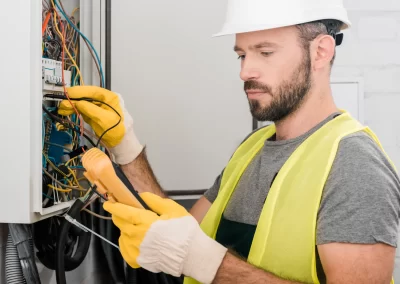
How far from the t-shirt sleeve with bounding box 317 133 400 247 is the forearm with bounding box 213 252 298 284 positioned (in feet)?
0.45

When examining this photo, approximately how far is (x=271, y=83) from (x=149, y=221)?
46 centimetres

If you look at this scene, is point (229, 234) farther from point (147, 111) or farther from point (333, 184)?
point (147, 111)

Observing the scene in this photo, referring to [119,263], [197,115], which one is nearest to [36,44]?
[197,115]

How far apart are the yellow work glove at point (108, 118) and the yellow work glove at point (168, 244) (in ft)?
1.10

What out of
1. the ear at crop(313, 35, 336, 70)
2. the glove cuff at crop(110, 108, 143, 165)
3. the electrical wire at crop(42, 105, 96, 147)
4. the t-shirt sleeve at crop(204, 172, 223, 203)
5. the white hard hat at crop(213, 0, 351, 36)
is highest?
the white hard hat at crop(213, 0, 351, 36)

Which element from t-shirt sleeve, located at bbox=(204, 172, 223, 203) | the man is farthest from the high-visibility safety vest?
t-shirt sleeve, located at bbox=(204, 172, 223, 203)

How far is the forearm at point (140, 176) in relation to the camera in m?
1.41

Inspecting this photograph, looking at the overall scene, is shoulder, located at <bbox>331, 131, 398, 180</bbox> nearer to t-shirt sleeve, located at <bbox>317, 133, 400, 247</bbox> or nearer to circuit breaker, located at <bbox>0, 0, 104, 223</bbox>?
t-shirt sleeve, located at <bbox>317, 133, 400, 247</bbox>

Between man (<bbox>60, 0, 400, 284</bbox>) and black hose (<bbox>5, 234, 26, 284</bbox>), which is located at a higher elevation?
man (<bbox>60, 0, 400, 284</bbox>)

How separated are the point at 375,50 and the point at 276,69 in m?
0.95

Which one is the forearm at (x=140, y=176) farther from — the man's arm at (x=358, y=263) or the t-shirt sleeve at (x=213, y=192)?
the man's arm at (x=358, y=263)

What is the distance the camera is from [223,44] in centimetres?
162

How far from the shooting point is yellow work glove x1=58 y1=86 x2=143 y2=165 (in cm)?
122

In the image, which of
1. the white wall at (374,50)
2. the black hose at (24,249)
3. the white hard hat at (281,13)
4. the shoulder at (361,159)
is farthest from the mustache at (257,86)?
the white wall at (374,50)
